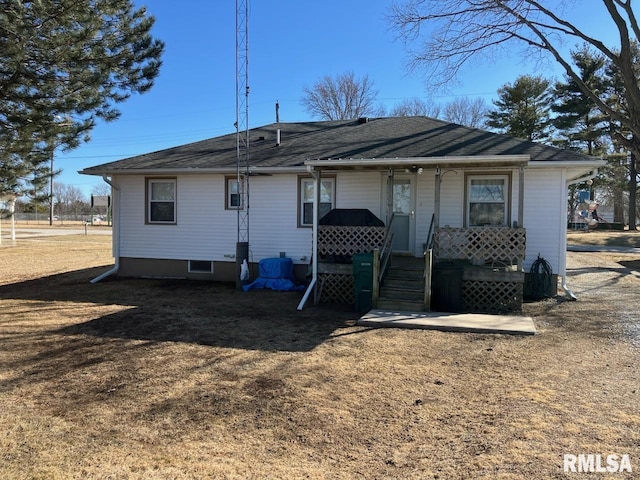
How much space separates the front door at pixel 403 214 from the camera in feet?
37.0

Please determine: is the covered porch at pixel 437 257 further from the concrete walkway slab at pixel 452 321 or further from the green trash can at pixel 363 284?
the concrete walkway slab at pixel 452 321

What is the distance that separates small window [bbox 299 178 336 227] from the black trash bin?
382cm

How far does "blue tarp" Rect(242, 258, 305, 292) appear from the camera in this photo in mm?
10922

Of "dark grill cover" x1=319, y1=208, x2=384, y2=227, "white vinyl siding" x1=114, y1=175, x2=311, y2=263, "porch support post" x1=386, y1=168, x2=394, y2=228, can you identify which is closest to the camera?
"dark grill cover" x1=319, y1=208, x2=384, y2=227

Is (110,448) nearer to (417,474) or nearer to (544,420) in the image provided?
(417,474)

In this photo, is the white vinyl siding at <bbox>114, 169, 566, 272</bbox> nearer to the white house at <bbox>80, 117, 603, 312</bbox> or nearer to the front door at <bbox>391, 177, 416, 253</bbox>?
the white house at <bbox>80, 117, 603, 312</bbox>

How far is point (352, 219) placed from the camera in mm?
10133

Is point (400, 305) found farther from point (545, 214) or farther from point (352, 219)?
point (545, 214)

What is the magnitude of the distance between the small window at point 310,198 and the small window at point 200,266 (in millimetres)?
2950

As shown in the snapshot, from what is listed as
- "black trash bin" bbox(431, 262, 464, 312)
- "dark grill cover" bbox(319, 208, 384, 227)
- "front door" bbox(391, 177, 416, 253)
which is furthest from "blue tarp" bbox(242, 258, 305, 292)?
"black trash bin" bbox(431, 262, 464, 312)

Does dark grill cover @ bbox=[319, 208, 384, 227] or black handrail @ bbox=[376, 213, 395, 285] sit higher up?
dark grill cover @ bbox=[319, 208, 384, 227]

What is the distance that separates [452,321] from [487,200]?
4.22 metres

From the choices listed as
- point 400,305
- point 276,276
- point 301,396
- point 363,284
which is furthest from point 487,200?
point 301,396

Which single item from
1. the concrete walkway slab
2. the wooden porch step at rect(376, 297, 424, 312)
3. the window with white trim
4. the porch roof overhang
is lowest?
the concrete walkway slab
